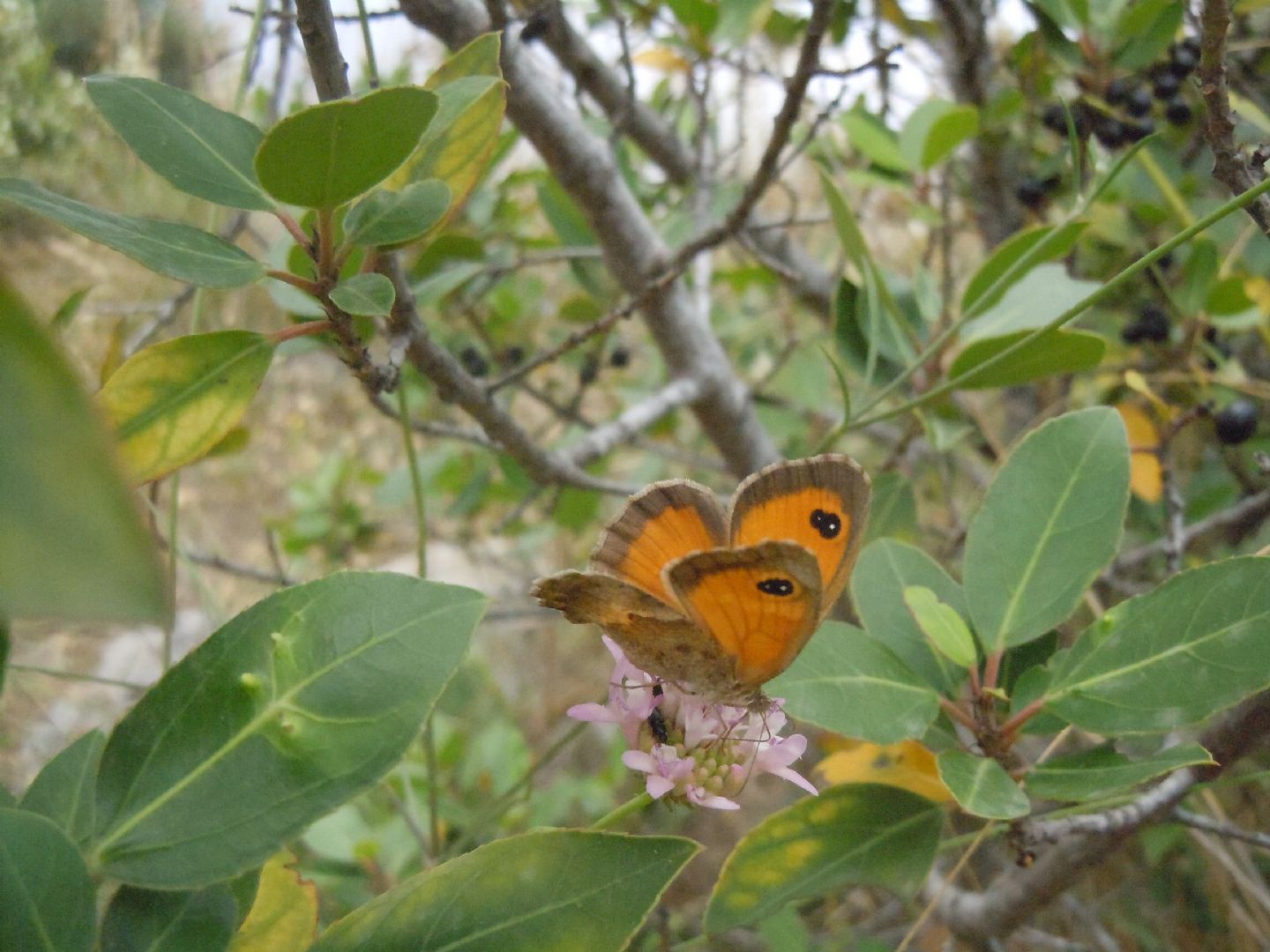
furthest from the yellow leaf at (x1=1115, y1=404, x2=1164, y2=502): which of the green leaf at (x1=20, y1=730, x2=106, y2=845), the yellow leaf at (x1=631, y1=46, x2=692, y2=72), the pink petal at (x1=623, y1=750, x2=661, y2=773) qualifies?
the green leaf at (x1=20, y1=730, x2=106, y2=845)

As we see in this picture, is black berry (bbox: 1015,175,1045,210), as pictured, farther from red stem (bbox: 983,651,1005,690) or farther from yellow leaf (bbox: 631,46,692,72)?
red stem (bbox: 983,651,1005,690)

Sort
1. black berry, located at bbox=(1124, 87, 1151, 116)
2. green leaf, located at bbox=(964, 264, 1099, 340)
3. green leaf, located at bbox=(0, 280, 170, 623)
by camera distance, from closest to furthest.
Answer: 1. green leaf, located at bbox=(0, 280, 170, 623)
2. green leaf, located at bbox=(964, 264, 1099, 340)
3. black berry, located at bbox=(1124, 87, 1151, 116)

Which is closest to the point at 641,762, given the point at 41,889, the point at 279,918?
the point at 279,918

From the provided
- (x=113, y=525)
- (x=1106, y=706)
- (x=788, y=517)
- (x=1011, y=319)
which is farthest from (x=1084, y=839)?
(x=113, y=525)

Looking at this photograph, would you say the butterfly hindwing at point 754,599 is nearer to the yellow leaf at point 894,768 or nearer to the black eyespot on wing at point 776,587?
the black eyespot on wing at point 776,587

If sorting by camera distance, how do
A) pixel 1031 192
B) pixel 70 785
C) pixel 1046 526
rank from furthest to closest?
pixel 1031 192 → pixel 1046 526 → pixel 70 785

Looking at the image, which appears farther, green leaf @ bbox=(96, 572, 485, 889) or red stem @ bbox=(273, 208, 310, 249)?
red stem @ bbox=(273, 208, 310, 249)

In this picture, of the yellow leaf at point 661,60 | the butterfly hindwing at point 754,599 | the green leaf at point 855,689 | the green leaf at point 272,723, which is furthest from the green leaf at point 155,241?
the yellow leaf at point 661,60

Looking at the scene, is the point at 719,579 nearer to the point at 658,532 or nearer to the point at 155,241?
the point at 658,532
